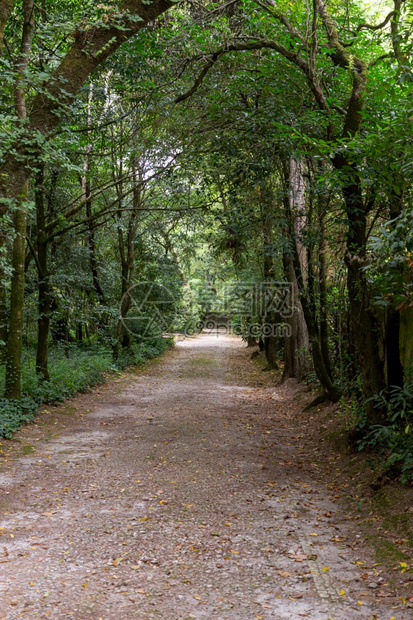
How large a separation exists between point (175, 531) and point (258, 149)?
6.85 m

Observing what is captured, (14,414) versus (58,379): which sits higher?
(58,379)

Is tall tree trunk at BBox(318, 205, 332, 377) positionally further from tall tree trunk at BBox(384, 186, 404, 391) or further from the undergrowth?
the undergrowth

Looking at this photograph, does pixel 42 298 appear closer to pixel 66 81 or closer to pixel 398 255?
pixel 66 81

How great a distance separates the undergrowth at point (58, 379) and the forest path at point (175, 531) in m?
0.46

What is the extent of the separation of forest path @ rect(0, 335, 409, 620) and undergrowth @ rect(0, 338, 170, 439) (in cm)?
46

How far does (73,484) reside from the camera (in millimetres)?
6359

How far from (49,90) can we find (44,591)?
465 cm

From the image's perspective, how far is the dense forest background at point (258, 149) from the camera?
17.6 feet

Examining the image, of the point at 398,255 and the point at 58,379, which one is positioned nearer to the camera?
the point at 398,255

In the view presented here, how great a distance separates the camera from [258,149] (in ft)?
30.3

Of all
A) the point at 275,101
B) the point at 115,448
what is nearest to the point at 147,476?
the point at 115,448

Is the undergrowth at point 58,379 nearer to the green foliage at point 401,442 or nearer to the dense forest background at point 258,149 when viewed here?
the dense forest background at point 258,149

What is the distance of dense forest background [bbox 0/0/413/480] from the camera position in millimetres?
5355

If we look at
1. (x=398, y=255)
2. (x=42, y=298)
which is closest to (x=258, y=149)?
(x=398, y=255)
